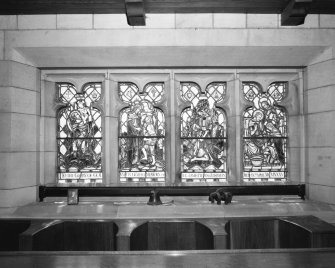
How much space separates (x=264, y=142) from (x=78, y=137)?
229cm

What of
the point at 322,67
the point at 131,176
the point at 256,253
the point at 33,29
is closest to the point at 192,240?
the point at 256,253

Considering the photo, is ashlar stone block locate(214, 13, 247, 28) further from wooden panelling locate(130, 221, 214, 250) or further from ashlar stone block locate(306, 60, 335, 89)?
wooden panelling locate(130, 221, 214, 250)

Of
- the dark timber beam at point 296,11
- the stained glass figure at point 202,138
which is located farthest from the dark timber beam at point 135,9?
the stained glass figure at point 202,138

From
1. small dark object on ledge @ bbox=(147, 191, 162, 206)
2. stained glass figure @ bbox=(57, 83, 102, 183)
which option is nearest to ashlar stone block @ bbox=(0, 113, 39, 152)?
stained glass figure @ bbox=(57, 83, 102, 183)

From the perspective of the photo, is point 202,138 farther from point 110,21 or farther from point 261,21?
point 110,21

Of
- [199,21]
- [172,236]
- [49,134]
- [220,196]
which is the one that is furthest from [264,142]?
[49,134]

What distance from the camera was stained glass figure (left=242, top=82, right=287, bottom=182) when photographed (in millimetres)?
3514

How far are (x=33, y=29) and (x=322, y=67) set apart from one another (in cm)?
318

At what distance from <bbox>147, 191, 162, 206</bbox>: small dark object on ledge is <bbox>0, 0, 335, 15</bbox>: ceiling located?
2040mm

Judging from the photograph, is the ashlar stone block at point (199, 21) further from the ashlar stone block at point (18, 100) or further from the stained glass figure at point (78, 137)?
the ashlar stone block at point (18, 100)

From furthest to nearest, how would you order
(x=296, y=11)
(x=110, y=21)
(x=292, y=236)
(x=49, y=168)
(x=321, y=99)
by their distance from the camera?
(x=49, y=168) → (x=321, y=99) → (x=110, y=21) → (x=292, y=236) → (x=296, y=11)

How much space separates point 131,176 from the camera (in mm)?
3479

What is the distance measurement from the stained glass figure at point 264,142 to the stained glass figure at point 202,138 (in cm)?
30

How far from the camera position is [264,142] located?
3521 millimetres
